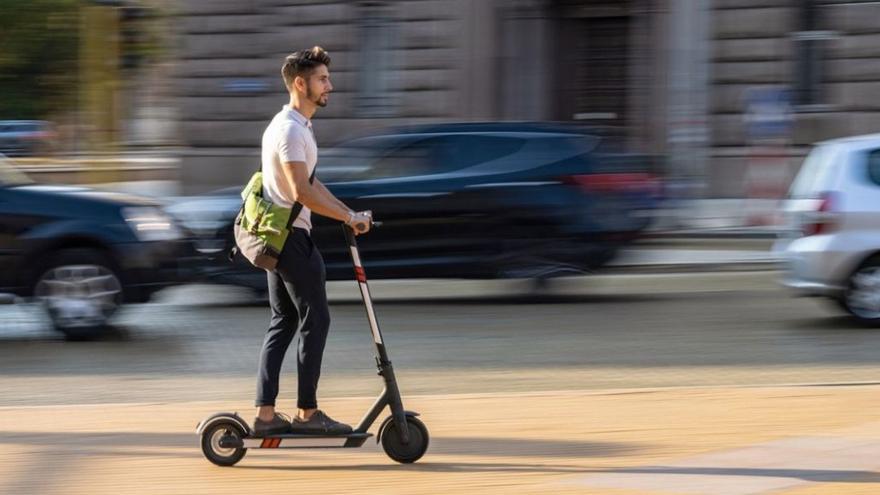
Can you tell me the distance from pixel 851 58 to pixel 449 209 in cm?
984

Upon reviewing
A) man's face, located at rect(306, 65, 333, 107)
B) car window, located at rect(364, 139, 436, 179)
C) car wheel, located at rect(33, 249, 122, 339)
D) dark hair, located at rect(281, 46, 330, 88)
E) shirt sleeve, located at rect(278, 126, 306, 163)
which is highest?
dark hair, located at rect(281, 46, 330, 88)

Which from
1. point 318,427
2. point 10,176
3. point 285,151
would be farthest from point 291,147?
point 10,176

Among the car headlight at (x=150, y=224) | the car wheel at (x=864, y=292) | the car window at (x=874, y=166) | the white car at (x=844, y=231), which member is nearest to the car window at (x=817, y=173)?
the white car at (x=844, y=231)

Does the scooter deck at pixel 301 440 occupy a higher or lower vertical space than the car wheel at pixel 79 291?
higher

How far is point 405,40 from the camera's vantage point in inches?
987

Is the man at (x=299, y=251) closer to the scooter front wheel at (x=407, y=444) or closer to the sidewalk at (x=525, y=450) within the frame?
the scooter front wheel at (x=407, y=444)

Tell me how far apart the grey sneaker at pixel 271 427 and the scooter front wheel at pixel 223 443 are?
0.25ft

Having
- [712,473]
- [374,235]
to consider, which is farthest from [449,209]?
[712,473]

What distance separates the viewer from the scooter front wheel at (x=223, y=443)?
6828mm

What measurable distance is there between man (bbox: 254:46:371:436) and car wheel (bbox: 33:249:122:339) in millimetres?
5232

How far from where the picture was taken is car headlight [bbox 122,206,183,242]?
12.0 metres

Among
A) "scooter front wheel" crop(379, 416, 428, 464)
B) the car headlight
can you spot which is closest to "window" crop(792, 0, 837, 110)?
the car headlight

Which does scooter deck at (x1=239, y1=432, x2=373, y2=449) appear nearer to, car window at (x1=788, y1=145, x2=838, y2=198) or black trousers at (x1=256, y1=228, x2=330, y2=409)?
black trousers at (x1=256, y1=228, x2=330, y2=409)

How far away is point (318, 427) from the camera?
678 centimetres
